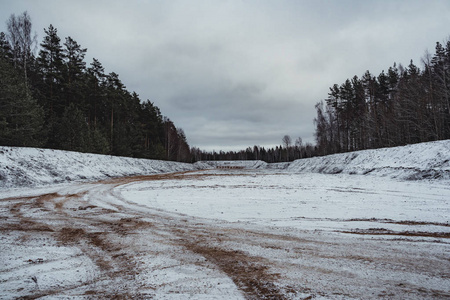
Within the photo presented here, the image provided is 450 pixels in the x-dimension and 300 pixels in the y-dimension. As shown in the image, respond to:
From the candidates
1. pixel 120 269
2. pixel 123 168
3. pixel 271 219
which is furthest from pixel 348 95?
pixel 120 269

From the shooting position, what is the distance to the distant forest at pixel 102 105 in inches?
742

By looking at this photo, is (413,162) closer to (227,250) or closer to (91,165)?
(227,250)

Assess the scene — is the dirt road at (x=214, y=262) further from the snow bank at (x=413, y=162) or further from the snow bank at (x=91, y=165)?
the snow bank at (x=413, y=162)

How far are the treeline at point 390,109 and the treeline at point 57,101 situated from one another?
126 ft

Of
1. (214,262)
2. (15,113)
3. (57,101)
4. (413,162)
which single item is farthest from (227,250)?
(57,101)

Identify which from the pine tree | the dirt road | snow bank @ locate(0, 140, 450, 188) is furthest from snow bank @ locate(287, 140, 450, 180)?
the pine tree

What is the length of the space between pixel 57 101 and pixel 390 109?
50.2 meters

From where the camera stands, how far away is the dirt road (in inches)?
92.3

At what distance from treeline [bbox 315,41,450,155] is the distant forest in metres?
0.14

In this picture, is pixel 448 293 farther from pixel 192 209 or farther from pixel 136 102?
pixel 136 102

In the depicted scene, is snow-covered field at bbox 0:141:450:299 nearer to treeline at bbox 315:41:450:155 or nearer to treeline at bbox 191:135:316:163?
treeline at bbox 315:41:450:155

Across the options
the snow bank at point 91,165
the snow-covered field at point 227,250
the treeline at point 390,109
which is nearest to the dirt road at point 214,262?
the snow-covered field at point 227,250

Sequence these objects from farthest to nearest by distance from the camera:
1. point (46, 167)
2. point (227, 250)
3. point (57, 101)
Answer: point (57, 101) < point (46, 167) < point (227, 250)

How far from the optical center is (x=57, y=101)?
2873cm
